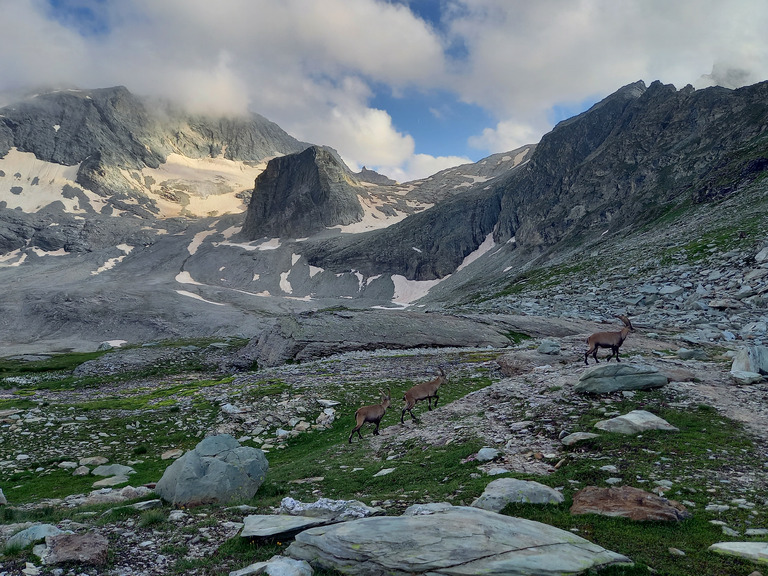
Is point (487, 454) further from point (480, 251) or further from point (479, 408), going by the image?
point (480, 251)

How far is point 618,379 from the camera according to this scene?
17.5 metres

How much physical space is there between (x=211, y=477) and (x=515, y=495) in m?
8.27

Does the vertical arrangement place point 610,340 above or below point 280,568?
above

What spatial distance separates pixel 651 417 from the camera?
1370 centimetres

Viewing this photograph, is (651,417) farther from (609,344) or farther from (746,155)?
(746,155)

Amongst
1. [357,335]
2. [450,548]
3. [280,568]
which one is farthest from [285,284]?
[450,548]

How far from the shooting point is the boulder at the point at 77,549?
7.37 m

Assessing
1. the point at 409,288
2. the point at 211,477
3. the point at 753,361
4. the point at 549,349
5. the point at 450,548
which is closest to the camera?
the point at 450,548

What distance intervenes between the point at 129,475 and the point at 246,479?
764 cm

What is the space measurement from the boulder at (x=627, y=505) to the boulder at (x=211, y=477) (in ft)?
28.4

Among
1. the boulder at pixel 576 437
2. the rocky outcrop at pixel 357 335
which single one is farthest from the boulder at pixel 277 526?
the rocky outcrop at pixel 357 335

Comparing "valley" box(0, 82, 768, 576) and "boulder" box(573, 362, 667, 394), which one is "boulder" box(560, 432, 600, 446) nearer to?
"valley" box(0, 82, 768, 576)

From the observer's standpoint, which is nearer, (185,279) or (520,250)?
(520,250)

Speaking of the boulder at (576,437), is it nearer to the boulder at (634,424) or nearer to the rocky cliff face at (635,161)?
the boulder at (634,424)
